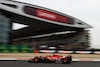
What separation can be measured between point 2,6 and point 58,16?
13.6m

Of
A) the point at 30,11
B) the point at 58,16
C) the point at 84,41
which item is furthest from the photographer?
the point at 84,41

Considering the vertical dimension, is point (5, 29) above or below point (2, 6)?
below

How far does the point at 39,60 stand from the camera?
9.71 metres

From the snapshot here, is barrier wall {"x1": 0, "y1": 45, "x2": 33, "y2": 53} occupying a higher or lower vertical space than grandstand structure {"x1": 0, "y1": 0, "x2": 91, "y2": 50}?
lower

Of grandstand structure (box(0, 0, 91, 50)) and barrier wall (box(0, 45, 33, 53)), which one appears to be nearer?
barrier wall (box(0, 45, 33, 53))

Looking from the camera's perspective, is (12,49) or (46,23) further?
(46,23)

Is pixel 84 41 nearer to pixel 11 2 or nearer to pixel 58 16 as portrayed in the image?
pixel 58 16

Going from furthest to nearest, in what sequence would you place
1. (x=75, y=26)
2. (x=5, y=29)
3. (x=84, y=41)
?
(x=84, y=41), (x=75, y=26), (x=5, y=29)

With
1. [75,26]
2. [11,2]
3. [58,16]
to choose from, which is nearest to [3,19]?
[11,2]

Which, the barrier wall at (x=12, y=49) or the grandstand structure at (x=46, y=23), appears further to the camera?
the grandstand structure at (x=46, y=23)

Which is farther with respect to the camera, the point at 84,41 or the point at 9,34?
the point at 84,41

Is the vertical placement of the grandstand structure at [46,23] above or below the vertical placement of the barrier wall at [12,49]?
above

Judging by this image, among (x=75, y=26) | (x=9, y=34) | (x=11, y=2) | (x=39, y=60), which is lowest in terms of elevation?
(x=39, y=60)

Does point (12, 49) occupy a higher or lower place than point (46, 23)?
lower
